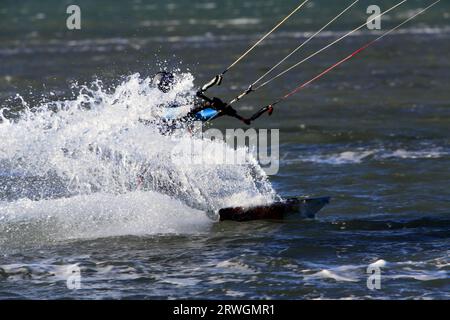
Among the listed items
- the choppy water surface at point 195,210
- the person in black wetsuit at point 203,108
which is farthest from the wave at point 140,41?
the person in black wetsuit at point 203,108

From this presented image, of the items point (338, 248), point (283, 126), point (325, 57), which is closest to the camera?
point (338, 248)

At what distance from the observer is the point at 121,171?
13672 mm

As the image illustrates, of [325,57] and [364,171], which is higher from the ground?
[325,57]

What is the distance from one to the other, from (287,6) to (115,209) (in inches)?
1941

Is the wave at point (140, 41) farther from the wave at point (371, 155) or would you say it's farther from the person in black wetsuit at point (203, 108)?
the person in black wetsuit at point (203, 108)

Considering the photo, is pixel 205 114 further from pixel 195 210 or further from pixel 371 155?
pixel 371 155

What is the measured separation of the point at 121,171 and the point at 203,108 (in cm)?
173

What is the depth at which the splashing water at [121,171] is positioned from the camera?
1327 centimetres

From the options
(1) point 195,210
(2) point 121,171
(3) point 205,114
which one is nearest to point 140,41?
(2) point 121,171

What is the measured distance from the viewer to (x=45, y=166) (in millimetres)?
14016
